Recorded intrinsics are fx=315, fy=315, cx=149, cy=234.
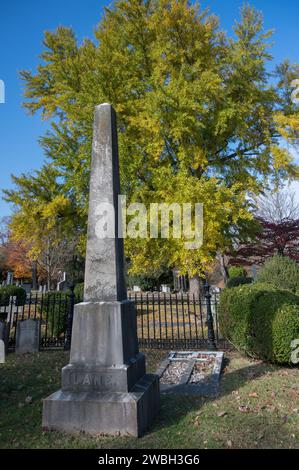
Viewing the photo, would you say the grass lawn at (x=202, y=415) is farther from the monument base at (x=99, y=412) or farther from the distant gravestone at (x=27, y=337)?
the distant gravestone at (x=27, y=337)

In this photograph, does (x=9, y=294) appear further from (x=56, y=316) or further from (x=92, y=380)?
(x=92, y=380)

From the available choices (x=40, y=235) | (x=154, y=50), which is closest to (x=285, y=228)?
(x=154, y=50)

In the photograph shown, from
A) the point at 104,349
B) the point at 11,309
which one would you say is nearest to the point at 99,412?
the point at 104,349

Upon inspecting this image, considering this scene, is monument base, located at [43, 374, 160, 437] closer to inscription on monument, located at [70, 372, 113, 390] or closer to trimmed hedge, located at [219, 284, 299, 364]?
inscription on monument, located at [70, 372, 113, 390]

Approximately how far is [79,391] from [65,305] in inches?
242

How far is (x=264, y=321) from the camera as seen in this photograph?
663cm

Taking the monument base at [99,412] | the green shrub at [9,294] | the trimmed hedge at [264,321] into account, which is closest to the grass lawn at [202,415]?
the monument base at [99,412]

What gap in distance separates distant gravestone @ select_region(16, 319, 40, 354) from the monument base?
4.87 meters

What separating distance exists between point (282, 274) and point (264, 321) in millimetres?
4547

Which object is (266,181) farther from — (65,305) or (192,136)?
(65,305)

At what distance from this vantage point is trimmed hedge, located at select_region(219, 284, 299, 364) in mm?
6391

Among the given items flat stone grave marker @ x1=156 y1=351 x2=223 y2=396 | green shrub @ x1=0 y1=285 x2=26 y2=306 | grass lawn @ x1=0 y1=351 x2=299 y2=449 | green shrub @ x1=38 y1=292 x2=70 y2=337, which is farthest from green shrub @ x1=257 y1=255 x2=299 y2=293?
green shrub @ x1=0 y1=285 x2=26 y2=306

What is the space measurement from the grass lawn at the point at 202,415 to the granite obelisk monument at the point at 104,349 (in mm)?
202

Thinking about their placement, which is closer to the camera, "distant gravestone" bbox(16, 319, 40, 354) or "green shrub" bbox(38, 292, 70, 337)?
"distant gravestone" bbox(16, 319, 40, 354)
